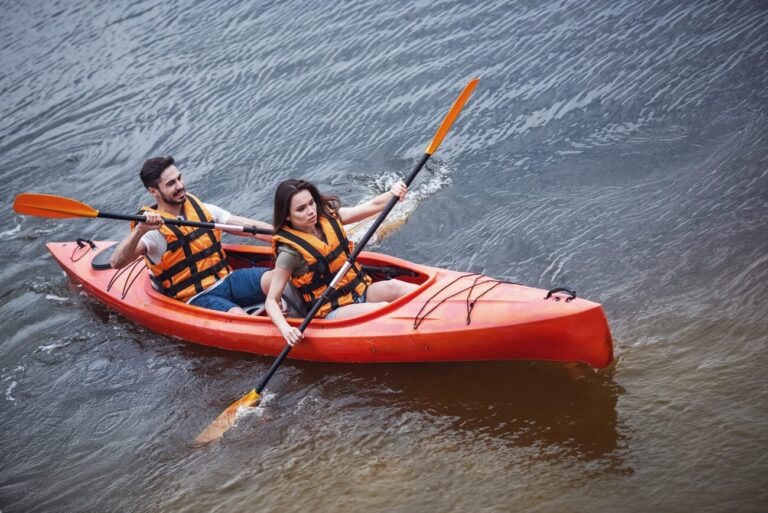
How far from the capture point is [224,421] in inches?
168

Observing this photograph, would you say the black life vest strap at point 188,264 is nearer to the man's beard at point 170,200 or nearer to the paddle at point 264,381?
the man's beard at point 170,200

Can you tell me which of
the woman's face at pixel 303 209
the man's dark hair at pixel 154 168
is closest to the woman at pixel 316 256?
the woman's face at pixel 303 209

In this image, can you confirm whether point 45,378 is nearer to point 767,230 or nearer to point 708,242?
point 708,242

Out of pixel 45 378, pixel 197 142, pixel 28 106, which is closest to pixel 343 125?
pixel 197 142

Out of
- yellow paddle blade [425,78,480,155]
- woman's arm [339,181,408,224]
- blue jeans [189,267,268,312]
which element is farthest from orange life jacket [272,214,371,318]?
yellow paddle blade [425,78,480,155]

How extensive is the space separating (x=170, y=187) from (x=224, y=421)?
143cm

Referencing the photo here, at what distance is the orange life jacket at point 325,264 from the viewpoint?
4195mm

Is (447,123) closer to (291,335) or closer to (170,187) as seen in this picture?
(291,335)

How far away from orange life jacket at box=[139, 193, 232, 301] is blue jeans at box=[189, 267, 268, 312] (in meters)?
0.06

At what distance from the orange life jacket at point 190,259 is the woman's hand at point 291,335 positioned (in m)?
0.94

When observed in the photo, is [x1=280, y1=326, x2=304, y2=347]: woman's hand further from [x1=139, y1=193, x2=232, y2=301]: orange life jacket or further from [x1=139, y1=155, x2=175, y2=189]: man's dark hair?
[x1=139, y1=155, x2=175, y2=189]: man's dark hair

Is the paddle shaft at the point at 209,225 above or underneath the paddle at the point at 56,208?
underneath

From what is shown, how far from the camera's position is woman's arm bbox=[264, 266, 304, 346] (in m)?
4.23

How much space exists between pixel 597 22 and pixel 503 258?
13.2ft
